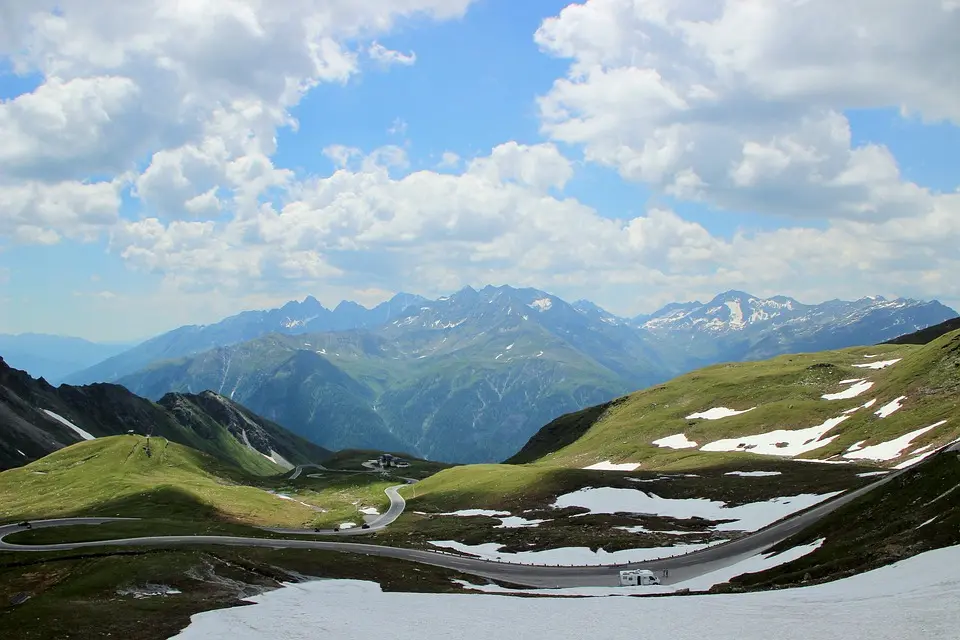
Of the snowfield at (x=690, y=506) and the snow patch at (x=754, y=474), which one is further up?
the snow patch at (x=754, y=474)

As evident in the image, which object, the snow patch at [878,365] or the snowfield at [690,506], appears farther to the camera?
the snow patch at [878,365]

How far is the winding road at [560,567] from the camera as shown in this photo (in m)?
67.8

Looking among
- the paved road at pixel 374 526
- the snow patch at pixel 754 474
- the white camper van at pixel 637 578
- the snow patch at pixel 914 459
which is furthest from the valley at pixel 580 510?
the white camper van at pixel 637 578

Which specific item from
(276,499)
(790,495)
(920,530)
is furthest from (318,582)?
(276,499)

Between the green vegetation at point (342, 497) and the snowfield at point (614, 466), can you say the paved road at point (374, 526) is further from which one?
the snowfield at point (614, 466)

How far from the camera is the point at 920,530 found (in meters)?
46.4

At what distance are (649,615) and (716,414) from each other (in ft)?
467

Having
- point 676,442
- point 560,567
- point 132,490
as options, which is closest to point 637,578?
point 560,567

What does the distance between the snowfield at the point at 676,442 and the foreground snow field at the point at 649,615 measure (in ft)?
369

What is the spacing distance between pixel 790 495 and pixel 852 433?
4394 centimetres

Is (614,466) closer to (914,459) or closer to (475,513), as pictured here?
(475,513)

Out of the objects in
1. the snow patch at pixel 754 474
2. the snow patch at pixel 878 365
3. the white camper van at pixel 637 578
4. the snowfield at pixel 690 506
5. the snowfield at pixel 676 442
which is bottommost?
the white camper van at pixel 637 578

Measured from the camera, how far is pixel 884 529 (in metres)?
51.9

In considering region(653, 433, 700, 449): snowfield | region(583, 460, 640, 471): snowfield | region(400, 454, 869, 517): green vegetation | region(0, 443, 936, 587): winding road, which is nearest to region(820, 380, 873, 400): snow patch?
region(653, 433, 700, 449): snowfield
